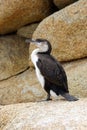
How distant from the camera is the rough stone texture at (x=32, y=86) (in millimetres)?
9492

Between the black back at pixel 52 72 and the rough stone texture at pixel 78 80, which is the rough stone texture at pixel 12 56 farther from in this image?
the black back at pixel 52 72

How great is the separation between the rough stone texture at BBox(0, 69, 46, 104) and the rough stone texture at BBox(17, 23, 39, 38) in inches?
35.7

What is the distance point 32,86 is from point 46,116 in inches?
169

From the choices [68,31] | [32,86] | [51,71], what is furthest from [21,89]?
[51,71]

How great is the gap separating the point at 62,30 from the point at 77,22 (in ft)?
1.32

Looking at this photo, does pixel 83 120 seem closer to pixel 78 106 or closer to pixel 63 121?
pixel 63 121

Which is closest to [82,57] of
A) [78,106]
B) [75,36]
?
[75,36]

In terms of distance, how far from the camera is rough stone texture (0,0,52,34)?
35.2ft

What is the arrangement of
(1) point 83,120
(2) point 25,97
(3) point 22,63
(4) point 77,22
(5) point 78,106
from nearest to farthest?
(1) point 83,120, (5) point 78,106, (4) point 77,22, (2) point 25,97, (3) point 22,63

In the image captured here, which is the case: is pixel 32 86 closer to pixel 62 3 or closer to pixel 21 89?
pixel 21 89

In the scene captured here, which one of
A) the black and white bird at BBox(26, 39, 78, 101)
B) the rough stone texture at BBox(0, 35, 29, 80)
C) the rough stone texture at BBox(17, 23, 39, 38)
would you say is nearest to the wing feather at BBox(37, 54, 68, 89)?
the black and white bird at BBox(26, 39, 78, 101)

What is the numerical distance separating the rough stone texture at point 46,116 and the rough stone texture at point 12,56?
13.4 ft

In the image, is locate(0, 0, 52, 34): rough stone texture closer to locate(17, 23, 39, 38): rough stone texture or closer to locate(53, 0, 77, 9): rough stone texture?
locate(17, 23, 39, 38): rough stone texture

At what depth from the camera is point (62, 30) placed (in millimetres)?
9969
